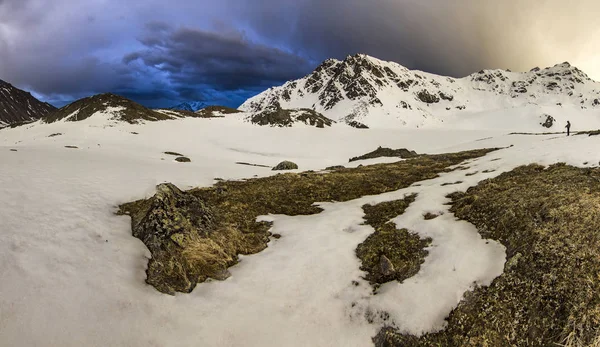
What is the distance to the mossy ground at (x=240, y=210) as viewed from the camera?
28.7 ft

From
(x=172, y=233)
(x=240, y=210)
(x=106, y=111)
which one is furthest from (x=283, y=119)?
(x=172, y=233)

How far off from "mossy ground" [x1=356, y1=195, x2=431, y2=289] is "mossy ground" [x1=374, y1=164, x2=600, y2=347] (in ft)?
5.43

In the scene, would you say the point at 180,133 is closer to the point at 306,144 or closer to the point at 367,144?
the point at 306,144

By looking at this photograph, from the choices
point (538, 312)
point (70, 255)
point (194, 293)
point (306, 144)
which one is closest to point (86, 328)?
point (194, 293)

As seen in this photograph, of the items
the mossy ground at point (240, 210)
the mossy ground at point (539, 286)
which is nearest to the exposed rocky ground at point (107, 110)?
the mossy ground at point (240, 210)

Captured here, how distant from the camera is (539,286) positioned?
6707 millimetres

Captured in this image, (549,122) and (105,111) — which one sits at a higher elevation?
(549,122)

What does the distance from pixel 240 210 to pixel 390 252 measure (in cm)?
687

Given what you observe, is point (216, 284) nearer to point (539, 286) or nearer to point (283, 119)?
point (539, 286)

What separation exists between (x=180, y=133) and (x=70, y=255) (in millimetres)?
66737

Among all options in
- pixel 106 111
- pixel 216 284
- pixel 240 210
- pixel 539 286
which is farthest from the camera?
pixel 106 111

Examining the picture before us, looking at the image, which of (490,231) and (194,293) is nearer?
(194,293)

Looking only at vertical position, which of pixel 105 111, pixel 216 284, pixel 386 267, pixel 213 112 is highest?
pixel 213 112

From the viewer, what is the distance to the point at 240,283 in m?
8.54
